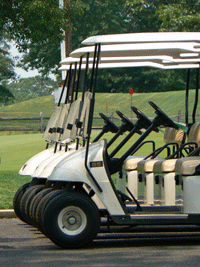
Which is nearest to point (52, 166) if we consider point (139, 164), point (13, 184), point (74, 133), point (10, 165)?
point (74, 133)

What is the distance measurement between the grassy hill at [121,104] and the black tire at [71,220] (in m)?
37.7

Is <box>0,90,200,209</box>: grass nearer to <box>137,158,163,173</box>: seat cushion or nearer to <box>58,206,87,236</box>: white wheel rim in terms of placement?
<box>137,158,163,173</box>: seat cushion

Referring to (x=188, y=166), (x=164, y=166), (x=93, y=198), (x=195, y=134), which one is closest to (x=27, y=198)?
(x=93, y=198)

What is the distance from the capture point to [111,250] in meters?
5.93

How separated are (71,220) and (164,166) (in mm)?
1220

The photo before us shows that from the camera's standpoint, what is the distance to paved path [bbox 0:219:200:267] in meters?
5.26

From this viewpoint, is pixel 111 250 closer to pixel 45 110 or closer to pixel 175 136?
pixel 175 136

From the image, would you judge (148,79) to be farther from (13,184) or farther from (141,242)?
(141,242)

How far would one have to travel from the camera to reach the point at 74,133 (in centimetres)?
641

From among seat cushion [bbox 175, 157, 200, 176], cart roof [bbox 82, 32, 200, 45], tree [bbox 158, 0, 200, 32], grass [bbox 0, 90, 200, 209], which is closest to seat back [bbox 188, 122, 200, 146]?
seat cushion [bbox 175, 157, 200, 176]

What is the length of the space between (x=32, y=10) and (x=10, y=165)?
532cm

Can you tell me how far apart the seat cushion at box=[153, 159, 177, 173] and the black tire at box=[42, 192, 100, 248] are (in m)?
0.97

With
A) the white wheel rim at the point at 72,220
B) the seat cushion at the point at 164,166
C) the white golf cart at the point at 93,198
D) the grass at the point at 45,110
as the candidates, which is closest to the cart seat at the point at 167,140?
the seat cushion at the point at 164,166

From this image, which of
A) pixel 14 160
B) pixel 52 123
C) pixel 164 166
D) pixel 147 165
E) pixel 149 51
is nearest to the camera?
pixel 164 166
